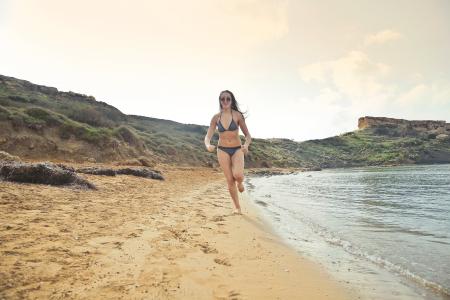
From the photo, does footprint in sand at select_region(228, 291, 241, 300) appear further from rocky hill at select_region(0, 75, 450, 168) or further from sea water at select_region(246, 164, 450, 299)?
rocky hill at select_region(0, 75, 450, 168)

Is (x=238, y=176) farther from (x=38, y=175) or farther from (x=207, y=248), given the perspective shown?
(x=38, y=175)

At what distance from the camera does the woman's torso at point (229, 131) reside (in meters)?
7.19

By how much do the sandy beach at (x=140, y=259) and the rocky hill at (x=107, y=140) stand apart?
69.3 feet

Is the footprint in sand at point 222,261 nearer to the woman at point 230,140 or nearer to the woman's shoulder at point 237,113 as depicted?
the woman at point 230,140

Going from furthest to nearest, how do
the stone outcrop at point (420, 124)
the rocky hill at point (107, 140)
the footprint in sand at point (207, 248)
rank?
the stone outcrop at point (420, 124), the rocky hill at point (107, 140), the footprint in sand at point (207, 248)

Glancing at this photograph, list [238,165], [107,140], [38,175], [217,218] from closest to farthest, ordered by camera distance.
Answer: [217,218], [238,165], [38,175], [107,140]

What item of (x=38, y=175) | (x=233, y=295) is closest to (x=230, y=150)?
(x=233, y=295)

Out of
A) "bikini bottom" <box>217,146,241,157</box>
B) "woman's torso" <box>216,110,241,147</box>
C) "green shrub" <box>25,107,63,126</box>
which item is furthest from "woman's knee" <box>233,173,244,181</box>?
"green shrub" <box>25,107,63,126</box>

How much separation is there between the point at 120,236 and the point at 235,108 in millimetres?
3967

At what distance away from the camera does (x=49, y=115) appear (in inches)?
1121

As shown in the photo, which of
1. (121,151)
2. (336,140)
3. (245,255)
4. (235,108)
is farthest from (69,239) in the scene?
(336,140)

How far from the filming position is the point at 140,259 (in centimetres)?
353

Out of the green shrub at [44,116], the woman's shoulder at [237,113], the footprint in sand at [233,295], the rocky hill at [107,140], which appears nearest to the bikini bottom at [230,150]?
the woman's shoulder at [237,113]

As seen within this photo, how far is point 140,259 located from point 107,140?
27946 millimetres
